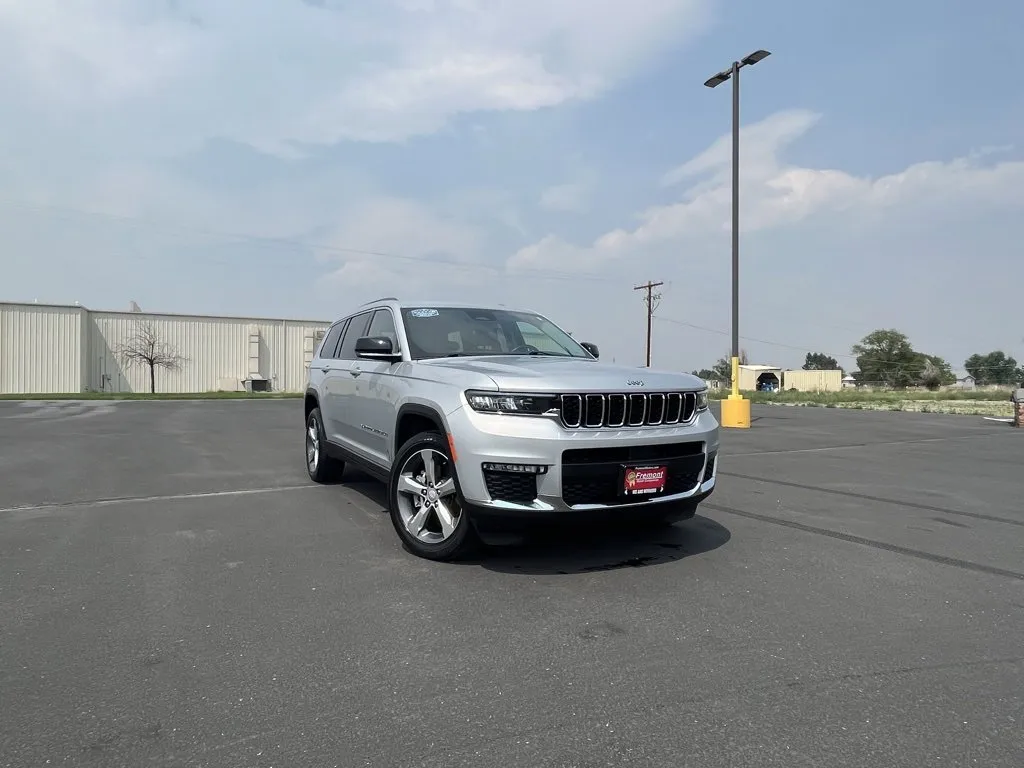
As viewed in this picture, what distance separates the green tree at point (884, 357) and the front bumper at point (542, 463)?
114m

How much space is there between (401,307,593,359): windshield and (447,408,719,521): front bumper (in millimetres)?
1376

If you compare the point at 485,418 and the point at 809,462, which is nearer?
the point at 485,418

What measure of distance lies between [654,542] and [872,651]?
1.97 m

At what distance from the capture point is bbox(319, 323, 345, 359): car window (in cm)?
765

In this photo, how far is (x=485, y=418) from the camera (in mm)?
4227

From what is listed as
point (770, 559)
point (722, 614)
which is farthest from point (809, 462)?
point (722, 614)

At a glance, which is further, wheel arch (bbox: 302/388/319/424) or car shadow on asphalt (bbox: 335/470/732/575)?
wheel arch (bbox: 302/388/319/424)

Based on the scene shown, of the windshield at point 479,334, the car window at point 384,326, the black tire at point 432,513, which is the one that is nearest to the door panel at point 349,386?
the car window at point 384,326

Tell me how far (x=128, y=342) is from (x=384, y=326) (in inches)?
2105

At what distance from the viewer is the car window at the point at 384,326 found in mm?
5855

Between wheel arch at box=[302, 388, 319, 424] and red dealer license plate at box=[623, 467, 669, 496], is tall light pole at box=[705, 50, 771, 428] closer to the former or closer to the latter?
wheel arch at box=[302, 388, 319, 424]

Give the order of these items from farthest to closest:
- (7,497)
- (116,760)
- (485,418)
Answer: (7,497), (485,418), (116,760)

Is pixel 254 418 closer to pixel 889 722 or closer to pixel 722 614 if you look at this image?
pixel 722 614

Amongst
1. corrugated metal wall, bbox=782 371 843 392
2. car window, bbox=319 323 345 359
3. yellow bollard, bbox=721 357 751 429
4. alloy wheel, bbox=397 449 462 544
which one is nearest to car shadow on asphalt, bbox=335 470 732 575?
alloy wheel, bbox=397 449 462 544
